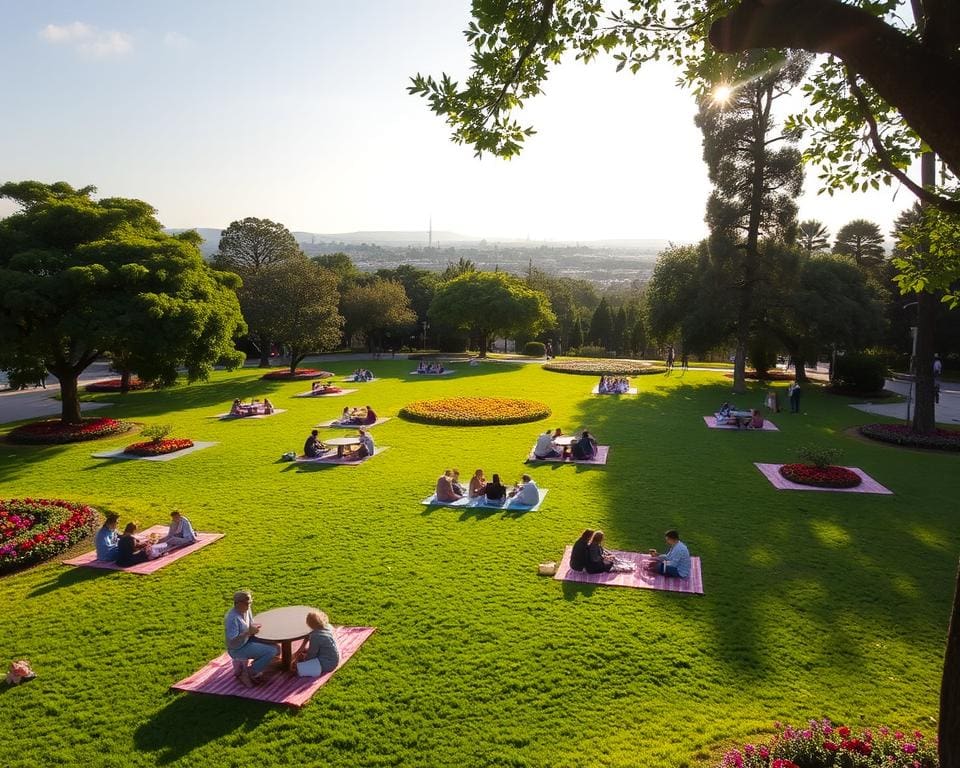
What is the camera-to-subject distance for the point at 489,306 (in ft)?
181

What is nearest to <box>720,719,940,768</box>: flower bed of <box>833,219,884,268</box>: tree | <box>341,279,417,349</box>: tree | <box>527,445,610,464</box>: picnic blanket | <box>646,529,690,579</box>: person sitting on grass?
<box>646,529,690,579</box>: person sitting on grass

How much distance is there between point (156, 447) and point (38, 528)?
8.54 metres

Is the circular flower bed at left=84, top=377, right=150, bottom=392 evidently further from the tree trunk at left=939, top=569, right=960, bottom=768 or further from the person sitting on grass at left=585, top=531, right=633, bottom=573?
the tree trunk at left=939, top=569, right=960, bottom=768

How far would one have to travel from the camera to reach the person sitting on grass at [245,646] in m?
8.67

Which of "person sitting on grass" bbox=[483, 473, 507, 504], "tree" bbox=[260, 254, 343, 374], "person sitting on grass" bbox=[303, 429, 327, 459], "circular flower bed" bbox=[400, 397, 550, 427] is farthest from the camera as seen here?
"tree" bbox=[260, 254, 343, 374]

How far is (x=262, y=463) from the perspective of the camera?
68.8 feet

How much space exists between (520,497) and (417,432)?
10.2 meters

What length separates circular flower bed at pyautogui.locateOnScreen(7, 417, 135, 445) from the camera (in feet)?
79.3

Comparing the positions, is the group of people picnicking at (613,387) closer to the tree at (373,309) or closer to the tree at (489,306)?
the tree at (489,306)

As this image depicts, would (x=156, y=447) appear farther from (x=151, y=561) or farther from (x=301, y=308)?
(x=301, y=308)

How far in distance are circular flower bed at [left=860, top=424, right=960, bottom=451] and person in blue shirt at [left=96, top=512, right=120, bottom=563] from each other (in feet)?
83.0

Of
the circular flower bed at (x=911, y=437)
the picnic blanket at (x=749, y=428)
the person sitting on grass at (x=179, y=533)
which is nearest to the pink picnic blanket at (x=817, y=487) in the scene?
the circular flower bed at (x=911, y=437)

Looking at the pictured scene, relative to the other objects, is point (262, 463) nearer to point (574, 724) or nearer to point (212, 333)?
point (212, 333)

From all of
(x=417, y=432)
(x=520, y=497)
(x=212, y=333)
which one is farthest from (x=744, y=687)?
(x=212, y=333)
